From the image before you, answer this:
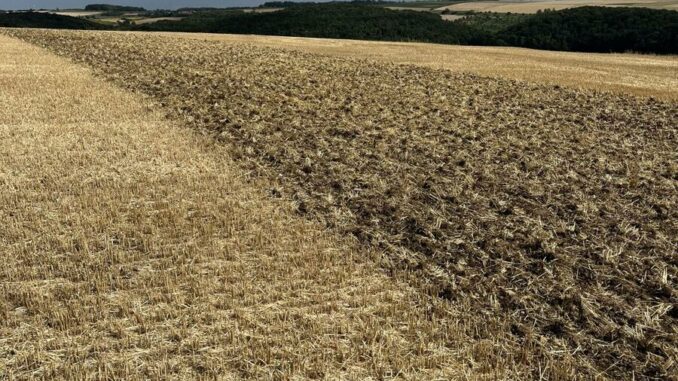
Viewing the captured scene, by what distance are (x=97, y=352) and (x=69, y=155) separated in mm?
7778

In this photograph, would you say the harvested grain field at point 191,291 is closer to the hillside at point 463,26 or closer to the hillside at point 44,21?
the hillside at point 463,26

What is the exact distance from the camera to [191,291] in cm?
626

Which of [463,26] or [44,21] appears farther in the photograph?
[44,21]

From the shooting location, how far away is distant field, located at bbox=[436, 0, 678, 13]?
308ft

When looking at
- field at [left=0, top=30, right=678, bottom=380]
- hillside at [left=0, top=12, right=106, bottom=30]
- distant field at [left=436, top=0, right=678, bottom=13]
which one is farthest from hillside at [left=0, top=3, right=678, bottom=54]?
field at [left=0, top=30, right=678, bottom=380]

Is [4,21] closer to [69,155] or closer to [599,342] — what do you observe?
[69,155]

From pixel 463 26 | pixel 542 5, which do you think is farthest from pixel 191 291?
pixel 542 5

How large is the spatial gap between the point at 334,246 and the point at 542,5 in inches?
4732

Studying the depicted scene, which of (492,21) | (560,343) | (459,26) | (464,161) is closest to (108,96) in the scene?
(464,161)

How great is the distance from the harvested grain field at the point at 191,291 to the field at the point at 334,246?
25 mm

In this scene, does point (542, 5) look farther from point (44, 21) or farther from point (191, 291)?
point (191, 291)

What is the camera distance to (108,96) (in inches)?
→ 764

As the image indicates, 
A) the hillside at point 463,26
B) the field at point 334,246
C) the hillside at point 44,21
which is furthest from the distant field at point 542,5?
the field at point 334,246

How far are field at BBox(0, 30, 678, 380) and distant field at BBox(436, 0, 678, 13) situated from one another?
293ft
